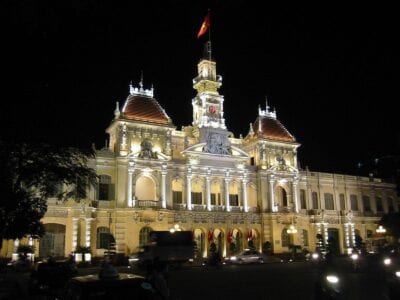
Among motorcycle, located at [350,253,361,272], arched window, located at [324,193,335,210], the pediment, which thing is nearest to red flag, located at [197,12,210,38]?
the pediment

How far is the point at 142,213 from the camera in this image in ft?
144

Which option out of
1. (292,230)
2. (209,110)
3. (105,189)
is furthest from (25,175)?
(292,230)

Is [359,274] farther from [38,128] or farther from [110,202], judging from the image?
[110,202]

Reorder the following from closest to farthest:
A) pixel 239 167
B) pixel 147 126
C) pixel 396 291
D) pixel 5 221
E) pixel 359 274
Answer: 1. pixel 396 291
2. pixel 5 221
3. pixel 359 274
4. pixel 147 126
5. pixel 239 167

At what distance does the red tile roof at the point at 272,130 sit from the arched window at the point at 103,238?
21.2 metres

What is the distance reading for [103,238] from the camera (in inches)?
1718

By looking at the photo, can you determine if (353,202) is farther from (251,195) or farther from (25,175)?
(25,175)

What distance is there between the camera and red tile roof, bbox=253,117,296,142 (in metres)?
54.9

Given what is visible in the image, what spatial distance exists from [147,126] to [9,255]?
17559 mm

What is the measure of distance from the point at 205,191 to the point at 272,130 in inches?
510

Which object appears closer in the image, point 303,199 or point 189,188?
point 189,188

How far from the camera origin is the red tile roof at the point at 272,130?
54894mm

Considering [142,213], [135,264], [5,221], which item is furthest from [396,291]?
[142,213]

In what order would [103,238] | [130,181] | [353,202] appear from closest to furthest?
[103,238] < [130,181] < [353,202]
